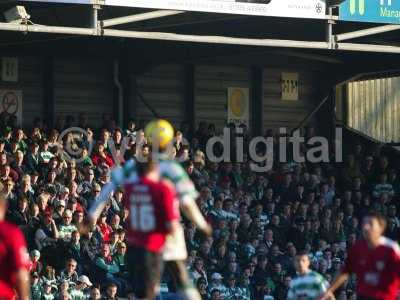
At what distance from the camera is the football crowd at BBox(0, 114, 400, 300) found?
933 inches

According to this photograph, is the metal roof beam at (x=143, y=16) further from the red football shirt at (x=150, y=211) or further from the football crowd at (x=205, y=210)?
the red football shirt at (x=150, y=211)

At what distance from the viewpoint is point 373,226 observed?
609 inches

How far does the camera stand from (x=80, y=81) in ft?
99.7

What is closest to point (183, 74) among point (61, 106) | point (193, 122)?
point (193, 122)

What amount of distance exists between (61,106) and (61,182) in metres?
5.44

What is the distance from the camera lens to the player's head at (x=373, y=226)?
15.4m

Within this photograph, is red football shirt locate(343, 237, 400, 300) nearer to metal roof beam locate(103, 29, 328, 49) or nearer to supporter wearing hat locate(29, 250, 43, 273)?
supporter wearing hat locate(29, 250, 43, 273)

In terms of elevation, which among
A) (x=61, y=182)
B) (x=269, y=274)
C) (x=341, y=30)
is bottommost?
(x=269, y=274)

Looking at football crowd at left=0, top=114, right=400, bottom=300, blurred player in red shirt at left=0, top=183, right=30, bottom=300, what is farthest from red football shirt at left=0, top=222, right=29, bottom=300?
football crowd at left=0, top=114, right=400, bottom=300

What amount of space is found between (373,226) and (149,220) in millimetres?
2396

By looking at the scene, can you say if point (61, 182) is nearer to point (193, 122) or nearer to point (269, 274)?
point (269, 274)

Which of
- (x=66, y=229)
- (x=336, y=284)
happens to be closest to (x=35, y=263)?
(x=66, y=229)

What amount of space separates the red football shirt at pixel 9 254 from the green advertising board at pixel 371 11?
46.8ft

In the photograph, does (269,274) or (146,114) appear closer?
(269,274)
